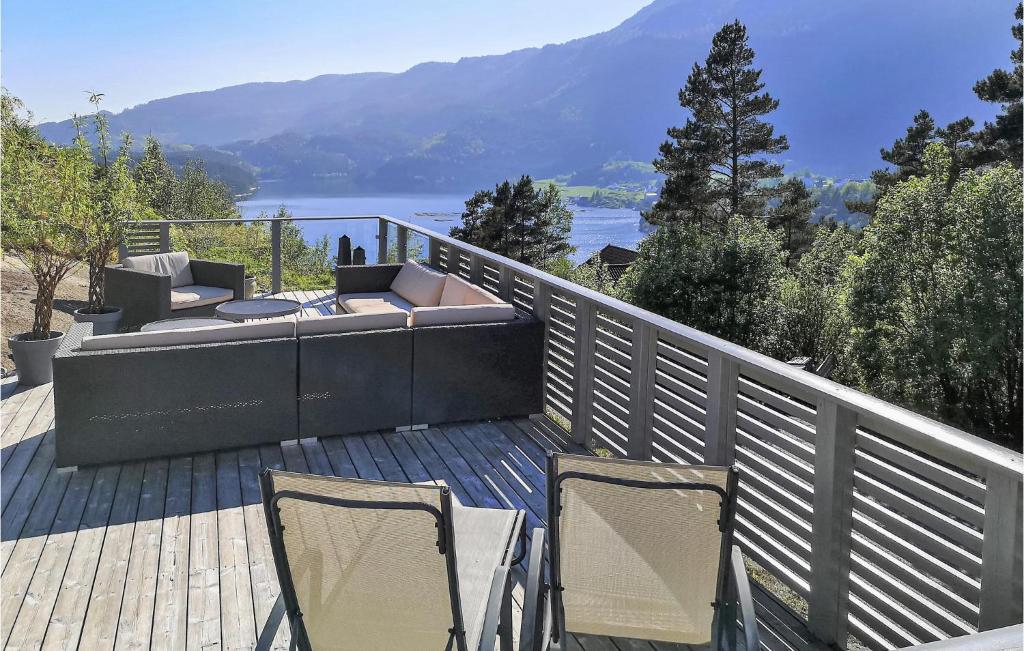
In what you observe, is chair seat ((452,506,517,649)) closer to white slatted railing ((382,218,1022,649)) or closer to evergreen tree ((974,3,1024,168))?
white slatted railing ((382,218,1022,649))

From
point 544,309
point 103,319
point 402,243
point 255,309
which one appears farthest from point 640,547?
point 402,243

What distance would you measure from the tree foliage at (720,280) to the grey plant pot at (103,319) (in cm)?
2481

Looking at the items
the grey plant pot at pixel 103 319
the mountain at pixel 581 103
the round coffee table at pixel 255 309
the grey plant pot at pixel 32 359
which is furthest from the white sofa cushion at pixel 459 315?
the mountain at pixel 581 103

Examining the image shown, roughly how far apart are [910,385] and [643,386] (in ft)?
75.4

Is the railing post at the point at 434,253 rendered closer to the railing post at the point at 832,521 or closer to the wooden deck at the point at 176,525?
the wooden deck at the point at 176,525

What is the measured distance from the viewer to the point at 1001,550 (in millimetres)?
1798

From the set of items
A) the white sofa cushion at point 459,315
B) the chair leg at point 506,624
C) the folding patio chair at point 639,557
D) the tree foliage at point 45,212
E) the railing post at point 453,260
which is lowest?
the chair leg at point 506,624

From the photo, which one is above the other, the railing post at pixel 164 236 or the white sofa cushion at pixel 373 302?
the railing post at pixel 164 236

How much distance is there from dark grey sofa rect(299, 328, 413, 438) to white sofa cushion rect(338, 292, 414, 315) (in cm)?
183

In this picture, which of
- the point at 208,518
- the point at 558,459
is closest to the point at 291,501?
the point at 558,459

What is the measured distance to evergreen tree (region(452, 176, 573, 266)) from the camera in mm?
41531

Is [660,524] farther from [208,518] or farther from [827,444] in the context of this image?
[208,518]

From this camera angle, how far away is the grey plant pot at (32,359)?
16.8 ft

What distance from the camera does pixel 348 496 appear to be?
1.59 m
